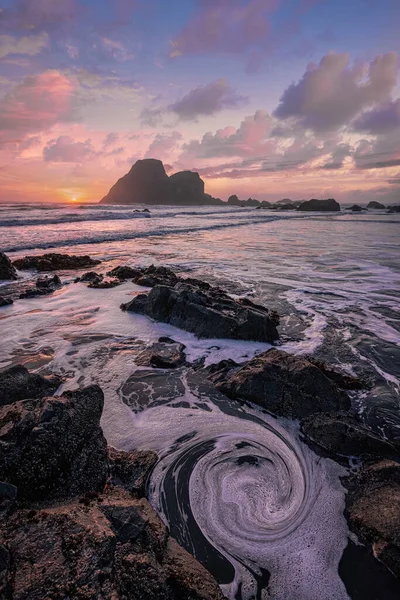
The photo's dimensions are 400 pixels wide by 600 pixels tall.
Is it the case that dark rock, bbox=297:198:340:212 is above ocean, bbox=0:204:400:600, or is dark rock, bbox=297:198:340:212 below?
above

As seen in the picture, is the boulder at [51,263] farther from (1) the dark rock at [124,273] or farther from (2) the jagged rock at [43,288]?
(2) the jagged rock at [43,288]

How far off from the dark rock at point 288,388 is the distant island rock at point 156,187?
168 metres

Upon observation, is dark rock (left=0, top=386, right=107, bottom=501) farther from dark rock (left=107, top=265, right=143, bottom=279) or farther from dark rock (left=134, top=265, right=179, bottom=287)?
dark rock (left=107, top=265, right=143, bottom=279)

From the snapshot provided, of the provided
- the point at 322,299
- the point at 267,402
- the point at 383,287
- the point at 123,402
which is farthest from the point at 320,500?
the point at 383,287

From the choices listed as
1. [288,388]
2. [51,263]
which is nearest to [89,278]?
[51,263]

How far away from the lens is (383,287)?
1257cm

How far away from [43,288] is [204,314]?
6.77 meters

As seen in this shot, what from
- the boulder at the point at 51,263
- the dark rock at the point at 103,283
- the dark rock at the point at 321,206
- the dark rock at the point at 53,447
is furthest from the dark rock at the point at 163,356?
the dark rock at the point at 321,206

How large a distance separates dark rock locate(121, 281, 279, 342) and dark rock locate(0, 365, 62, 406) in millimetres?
3751

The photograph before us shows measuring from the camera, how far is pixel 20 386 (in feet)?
15.8

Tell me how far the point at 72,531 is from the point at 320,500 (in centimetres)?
278

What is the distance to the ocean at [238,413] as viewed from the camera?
3.19m

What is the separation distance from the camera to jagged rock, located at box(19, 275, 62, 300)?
10.9 metres

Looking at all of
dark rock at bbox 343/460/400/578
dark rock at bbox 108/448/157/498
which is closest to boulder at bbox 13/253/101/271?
dark rock at bbox 108/448/157/498
